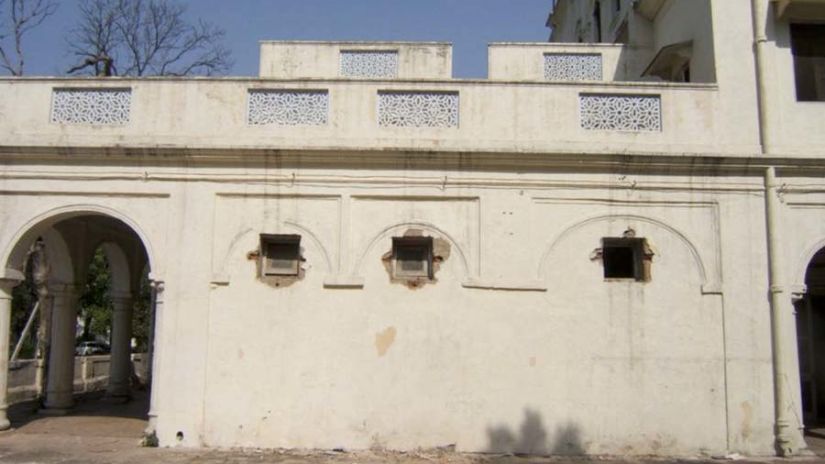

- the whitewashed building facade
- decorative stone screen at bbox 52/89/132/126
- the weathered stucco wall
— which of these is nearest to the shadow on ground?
the whitewashed building facade

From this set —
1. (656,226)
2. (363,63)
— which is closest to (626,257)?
(656,226)

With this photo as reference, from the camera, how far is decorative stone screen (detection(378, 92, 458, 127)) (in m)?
9.40

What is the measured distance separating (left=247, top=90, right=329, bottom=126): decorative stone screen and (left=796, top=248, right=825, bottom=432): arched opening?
818cm

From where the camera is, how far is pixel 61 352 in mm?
11836

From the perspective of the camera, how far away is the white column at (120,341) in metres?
13.4

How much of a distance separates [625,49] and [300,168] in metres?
6.54

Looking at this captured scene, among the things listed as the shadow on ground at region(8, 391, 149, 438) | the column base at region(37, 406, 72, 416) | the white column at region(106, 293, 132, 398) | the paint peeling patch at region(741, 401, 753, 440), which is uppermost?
the white column at region(106, 293, 132, 398)

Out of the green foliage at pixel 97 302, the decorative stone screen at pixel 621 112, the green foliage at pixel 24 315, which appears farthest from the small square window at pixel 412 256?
the green foliage at pixel 24 315

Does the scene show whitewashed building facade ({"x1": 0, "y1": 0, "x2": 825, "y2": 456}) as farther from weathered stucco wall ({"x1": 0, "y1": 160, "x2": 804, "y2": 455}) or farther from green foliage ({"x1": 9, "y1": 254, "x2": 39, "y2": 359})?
green foliage ({"x1": 9, "y1": 254, "x2": 39, "y2": 359})

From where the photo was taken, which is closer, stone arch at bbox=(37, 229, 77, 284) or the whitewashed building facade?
the whitewashed building facade

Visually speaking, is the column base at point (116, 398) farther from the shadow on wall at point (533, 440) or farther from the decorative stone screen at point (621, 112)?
the decorative stone screen at point (621, 112)

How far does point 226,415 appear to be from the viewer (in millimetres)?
8836

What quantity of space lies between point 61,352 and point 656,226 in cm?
961

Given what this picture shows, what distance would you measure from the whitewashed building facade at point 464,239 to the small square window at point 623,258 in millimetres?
32
